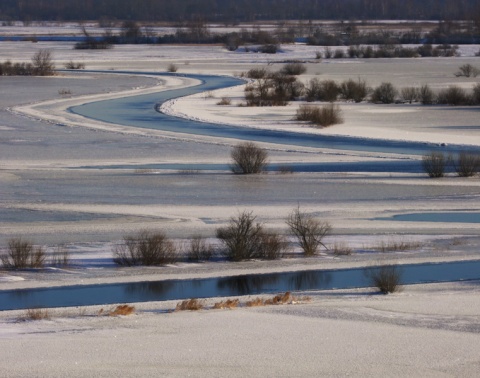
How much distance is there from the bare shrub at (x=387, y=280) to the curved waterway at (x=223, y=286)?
227 millimetres

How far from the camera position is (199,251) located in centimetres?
1211

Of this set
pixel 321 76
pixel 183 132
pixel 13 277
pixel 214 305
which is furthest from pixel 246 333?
pixel 321 76

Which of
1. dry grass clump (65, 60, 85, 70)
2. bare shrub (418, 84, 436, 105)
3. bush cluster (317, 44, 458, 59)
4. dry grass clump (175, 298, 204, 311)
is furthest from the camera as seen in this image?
bush cluster (317, 44, 458, 59)

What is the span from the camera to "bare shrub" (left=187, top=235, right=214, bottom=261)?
12.1 m

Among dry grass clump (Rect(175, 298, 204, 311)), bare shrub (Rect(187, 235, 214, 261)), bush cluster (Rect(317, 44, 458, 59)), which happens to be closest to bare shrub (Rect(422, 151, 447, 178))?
bare shrub (Rect(187, 235, 214, 261))

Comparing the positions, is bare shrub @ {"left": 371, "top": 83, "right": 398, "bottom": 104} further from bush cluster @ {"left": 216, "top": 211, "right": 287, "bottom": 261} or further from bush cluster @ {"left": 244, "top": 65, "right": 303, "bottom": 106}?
bush cluster @ {"left": 216, "top": 211, "right": 287, "bottom": 261}

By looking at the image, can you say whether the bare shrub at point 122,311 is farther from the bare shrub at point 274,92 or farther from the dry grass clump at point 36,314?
the bare shrub at point 274,92

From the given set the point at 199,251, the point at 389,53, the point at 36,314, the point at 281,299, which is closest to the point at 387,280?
the point at 281,299

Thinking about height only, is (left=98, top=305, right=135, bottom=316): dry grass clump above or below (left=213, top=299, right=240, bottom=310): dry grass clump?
above

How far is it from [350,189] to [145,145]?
284 inches

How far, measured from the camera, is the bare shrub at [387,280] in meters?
10.2

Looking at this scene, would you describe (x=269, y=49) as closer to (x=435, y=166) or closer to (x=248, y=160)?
(x=248, y=160)

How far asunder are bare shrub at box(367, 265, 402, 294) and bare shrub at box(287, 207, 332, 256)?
153cm

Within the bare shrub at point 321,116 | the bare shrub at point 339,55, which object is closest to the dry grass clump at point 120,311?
the bare shrub at point 321,116
